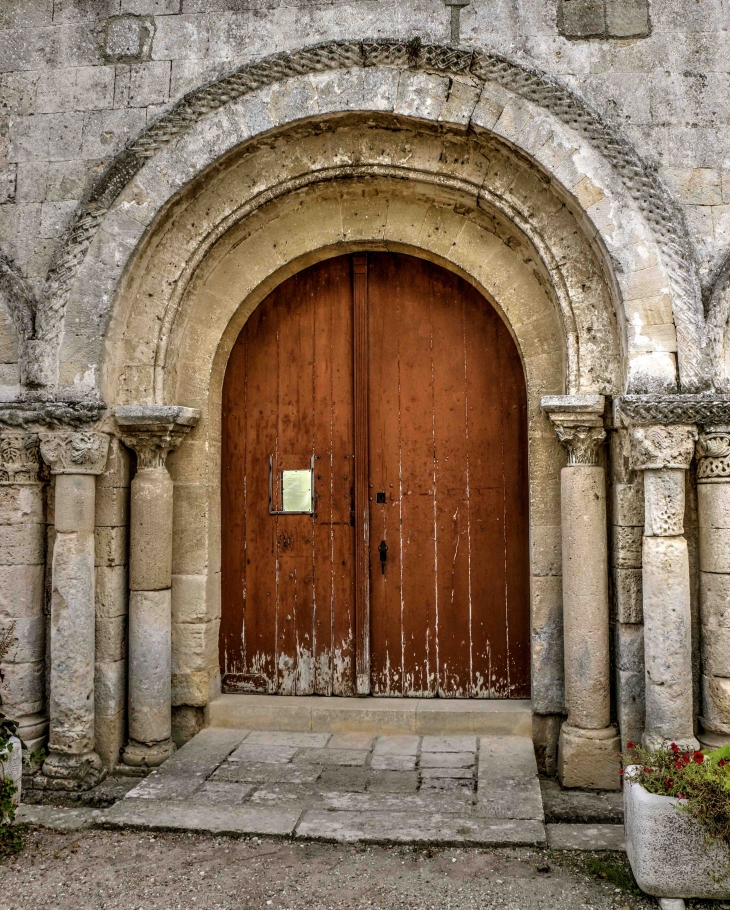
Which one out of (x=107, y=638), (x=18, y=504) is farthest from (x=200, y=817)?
(x=18, y=504)

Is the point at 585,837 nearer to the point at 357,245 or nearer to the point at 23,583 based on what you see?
the point at 23,583

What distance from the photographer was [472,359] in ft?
15.2

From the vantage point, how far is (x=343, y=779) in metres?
3.81

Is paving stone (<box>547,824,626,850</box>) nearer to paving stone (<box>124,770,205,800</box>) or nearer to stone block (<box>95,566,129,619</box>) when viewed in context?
paving stone (<box>124,770,205,800</box>)

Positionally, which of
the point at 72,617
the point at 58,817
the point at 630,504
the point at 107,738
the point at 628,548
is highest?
the point at 630,504

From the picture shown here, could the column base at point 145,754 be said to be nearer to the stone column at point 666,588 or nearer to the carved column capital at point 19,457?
the carved column capital at point 19,457

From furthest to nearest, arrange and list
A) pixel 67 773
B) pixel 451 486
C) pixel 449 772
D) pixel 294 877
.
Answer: pixel 451 486, pixel 67 773, pixel 449 772, pixel 294 877

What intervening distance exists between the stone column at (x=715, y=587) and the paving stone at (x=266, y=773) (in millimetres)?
1915

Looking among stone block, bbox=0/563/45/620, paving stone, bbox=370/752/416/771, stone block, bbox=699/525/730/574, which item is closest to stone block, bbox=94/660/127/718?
stone block, bbox=0/563/45/620

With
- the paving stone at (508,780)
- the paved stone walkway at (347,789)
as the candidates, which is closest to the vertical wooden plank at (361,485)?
the paved stone walkway at (347,789)

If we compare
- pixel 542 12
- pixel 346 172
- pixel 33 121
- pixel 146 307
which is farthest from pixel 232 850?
pixel 542 12

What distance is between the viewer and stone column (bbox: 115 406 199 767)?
13.8 ft

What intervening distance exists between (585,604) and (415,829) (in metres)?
1.38

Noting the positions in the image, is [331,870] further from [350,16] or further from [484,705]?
[350,16]
